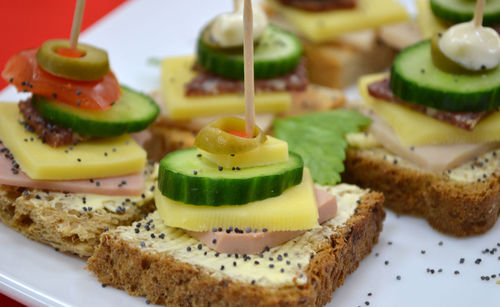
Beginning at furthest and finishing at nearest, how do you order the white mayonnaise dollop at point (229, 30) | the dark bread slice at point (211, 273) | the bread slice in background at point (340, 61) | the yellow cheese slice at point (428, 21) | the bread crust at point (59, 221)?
1. the bread slice in background at point (340, 61)
2. the yellow cheese slice at point (428, 21)
3. the white mayonnaise dollop at point (229, 30)
4. the bread crust at point (59, 221)
5. the dark bread slice at point (211, 273)

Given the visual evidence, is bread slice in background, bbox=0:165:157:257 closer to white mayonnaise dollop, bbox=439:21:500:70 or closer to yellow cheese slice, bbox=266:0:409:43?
white mayonnaise dollop, bbox=439:21:500:70

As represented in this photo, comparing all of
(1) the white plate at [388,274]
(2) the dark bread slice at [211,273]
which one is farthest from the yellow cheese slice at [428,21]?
(2) the dark bread slice at [211,273]

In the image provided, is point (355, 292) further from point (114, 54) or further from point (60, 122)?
point (114, 54)

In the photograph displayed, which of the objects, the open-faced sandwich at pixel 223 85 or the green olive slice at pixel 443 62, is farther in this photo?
the open-faced sandwich at pixel 223 85

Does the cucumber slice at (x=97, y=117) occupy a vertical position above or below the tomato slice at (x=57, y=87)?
below

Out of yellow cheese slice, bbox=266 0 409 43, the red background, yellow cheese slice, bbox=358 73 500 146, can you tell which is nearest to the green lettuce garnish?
yellow cheese slice, bbox=358 73 500 146

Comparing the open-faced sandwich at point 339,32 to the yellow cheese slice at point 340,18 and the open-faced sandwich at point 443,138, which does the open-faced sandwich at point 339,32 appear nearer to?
the yellow cheese slice at point 340,18

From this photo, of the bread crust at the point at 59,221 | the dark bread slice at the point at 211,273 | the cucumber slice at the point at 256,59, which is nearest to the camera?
the dark bread slice at the point at 211,273
